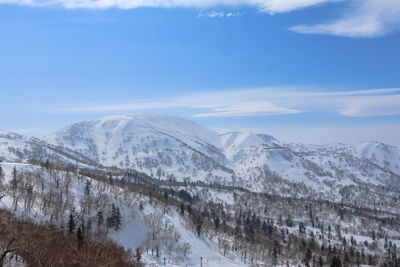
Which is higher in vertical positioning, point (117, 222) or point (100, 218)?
point (100, 218)

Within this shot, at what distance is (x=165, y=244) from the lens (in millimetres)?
147750

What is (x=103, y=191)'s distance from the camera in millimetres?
177375

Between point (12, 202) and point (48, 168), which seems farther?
point (48, 168)

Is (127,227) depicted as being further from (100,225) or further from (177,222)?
(177,222)

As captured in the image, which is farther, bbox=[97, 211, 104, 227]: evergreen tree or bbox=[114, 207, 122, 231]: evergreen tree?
bbox=[114, 207, 122, 231]: evergreen tree

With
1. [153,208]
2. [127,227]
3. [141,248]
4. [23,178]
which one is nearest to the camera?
[141,248]

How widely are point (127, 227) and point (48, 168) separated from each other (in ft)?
260

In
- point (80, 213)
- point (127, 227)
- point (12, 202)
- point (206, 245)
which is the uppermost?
point (12, 202)

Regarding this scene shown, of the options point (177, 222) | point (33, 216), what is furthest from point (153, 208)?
point (33, 216)

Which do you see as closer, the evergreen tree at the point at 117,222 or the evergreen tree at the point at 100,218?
the evergreen tree at the point at 100,218

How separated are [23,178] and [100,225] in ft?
198

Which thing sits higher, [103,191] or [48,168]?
[48,168]

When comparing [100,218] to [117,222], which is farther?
[117,222]

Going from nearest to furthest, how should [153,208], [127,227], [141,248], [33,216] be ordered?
[33,216]
[141,248]
[127,227]
[153,208]
